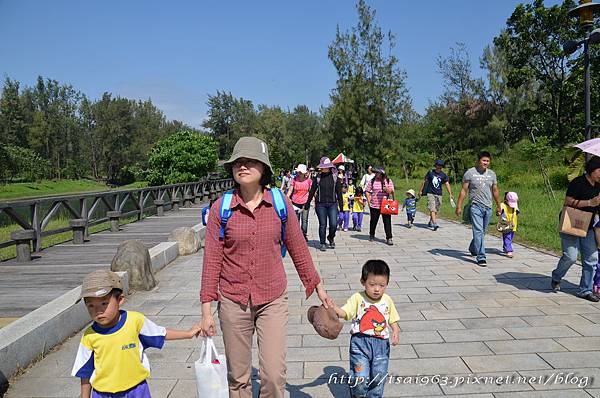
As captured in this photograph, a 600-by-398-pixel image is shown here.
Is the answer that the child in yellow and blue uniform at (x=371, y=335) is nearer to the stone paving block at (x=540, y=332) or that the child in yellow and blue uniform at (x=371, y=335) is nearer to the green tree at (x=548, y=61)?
the stone paving block at (x=540, y=332)

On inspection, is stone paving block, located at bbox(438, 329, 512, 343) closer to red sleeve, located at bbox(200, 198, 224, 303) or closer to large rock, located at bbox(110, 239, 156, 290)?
red sleeve, located at bbox(200, 198, 224, 303)

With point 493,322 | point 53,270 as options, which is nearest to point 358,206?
point 53,270

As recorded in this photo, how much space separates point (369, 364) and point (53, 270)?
20.8ft

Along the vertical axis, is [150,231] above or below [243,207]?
below

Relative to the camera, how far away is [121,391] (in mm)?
2365

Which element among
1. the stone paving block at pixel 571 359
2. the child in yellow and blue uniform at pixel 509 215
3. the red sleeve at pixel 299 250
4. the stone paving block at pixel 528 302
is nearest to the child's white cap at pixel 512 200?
the child in yellow and blue uniform at pixel 509 215

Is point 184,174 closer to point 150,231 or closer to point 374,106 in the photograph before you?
point 374,106

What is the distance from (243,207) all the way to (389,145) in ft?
93.1

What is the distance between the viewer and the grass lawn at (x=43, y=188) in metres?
39.2

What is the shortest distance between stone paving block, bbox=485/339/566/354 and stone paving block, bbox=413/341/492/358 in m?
0.10

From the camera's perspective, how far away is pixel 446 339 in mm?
4312

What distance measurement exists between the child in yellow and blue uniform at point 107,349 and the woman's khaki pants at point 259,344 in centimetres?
48

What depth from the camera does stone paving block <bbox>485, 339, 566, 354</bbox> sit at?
396 cm

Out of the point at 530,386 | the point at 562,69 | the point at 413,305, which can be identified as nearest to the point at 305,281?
the point at 530,386
